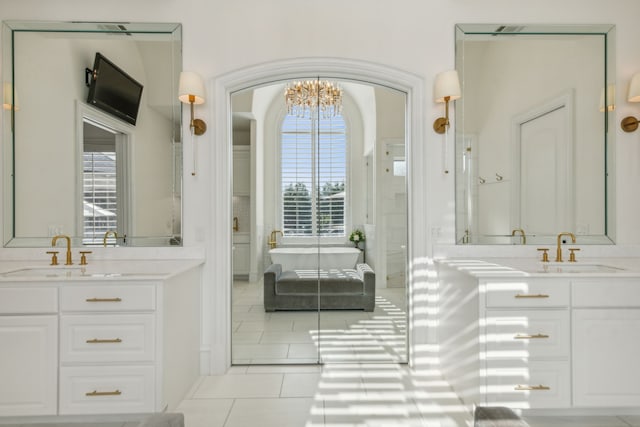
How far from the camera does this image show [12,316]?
209cm

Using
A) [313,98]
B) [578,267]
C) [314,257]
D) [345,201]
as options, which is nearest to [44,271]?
[314,257]

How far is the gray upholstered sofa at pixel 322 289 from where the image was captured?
3.11m

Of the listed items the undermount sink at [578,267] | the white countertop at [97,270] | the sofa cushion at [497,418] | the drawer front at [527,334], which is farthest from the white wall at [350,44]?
the sofa cushion at [497,418]

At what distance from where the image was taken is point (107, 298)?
2104 mm

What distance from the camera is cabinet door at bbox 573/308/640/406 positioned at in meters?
2.13

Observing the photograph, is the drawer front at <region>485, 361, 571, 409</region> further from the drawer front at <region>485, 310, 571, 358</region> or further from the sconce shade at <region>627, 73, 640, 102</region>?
the sconce shade at <region>627, 73, 640, 102</region>

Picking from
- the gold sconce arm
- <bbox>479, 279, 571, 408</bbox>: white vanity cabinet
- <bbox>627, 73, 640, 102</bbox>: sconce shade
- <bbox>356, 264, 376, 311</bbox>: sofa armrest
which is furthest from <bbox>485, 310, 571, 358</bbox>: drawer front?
<bbox>627, 73, 640, 102</bbox>: sconce shade

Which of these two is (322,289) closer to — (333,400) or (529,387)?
(333,400)

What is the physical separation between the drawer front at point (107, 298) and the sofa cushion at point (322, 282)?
1.20m

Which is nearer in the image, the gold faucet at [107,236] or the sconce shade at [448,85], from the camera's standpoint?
the sconce shade at [448,85]

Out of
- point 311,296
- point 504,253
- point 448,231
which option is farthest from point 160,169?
point 504,253

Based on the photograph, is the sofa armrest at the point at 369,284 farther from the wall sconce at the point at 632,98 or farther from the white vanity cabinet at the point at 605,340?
the wall sconce at the point at 632,98

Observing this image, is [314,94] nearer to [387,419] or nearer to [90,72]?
[90,72]

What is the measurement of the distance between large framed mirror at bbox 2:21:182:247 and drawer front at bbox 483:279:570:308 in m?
2.18
